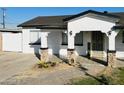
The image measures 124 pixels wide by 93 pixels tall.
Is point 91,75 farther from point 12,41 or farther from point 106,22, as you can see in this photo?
point 12,41

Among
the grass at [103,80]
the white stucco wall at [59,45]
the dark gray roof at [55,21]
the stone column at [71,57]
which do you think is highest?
the dark gray roof at [55,21]

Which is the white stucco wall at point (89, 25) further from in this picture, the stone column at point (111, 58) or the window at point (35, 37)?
the window at point (35, 37)

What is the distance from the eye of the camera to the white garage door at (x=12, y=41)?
2806 cm

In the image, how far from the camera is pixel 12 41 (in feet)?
93.8

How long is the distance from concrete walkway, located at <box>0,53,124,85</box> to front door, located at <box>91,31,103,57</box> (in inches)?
87.6

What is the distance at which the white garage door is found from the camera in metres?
28.1

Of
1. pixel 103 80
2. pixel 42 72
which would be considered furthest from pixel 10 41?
pixel 103 80

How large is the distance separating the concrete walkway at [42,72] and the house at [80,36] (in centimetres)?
127

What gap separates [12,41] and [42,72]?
12.5m

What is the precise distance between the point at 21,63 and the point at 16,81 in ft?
20.7

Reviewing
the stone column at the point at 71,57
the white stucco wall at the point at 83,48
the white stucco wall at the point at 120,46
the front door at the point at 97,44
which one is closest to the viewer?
the stone column at the point at 71,57

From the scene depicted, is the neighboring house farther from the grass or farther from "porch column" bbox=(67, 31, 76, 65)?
the grass

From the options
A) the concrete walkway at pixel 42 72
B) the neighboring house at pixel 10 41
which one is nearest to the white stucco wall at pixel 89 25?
the concrete walkway at pixel 42 72

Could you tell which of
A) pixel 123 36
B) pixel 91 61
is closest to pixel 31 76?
pixel 91 61
